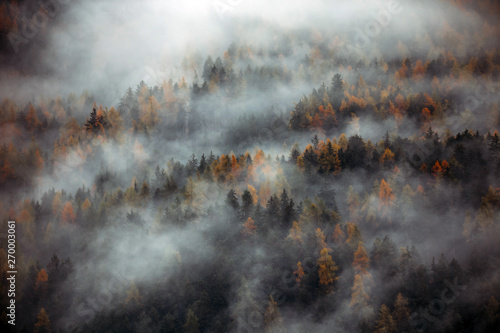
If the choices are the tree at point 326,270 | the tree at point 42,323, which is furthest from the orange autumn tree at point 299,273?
the tree at point 42,323

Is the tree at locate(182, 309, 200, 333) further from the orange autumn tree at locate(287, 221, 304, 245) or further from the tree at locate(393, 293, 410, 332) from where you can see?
the tree at locate(393, 293, 410, 332)

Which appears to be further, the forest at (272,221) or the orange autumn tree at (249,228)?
the orange autumn tree at (249,228)

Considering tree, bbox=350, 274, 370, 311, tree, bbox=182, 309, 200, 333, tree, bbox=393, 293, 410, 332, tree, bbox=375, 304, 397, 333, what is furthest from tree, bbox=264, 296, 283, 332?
tree, bbox=393, 293, 410, 332

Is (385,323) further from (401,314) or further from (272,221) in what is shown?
(272,221)

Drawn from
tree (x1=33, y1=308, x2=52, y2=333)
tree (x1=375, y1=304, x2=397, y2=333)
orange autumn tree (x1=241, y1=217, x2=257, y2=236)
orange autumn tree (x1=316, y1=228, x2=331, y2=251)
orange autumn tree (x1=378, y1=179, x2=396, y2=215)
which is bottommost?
tree (x1=375, y1=304, x2=397, y2=333)

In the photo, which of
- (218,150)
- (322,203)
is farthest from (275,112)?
(322,203)

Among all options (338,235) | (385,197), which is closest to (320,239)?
(338,235)

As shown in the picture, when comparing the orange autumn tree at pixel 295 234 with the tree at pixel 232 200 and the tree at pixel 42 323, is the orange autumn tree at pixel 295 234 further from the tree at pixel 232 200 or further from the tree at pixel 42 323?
the tree at pixel 42 323
